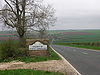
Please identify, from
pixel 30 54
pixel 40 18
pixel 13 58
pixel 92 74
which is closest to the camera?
pixel 92 74

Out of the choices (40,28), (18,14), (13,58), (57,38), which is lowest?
(57,38)

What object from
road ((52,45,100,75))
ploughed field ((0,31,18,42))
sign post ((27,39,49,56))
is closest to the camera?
road ((52,45,100,75))

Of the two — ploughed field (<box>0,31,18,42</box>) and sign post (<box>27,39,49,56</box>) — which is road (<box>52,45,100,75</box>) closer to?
sign post (<box>27,39,49,56</box>)

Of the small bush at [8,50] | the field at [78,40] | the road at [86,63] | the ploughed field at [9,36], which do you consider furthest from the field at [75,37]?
the small bush at [8,50]

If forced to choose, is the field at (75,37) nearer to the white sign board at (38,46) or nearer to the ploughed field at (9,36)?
the ploughed field at (9,36)

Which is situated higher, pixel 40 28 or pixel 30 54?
pixel 40 28

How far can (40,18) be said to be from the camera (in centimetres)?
3006

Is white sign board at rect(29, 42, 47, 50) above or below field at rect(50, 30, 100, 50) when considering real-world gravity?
above

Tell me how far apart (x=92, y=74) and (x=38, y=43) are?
1110 centimetres

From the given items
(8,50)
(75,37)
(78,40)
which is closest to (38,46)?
(8,50)

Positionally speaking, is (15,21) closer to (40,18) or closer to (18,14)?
(18,14)

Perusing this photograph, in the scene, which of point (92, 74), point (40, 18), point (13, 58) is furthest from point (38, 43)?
point (92, 74)

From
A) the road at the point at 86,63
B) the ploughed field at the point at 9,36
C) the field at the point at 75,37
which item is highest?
the ploughed field at the point at 9,36

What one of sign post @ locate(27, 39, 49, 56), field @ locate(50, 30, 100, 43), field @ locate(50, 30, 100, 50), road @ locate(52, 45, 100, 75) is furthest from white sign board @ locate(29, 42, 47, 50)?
field @ locate(50, 30, 100, 43)
